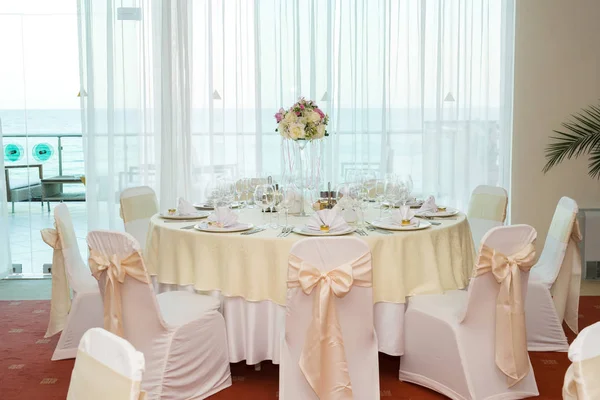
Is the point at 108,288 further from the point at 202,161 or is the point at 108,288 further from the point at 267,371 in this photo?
the point at 202,161

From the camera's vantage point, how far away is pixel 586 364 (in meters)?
1.62

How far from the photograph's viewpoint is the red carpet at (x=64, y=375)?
3793 mm

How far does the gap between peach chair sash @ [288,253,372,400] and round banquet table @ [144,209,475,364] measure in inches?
15.4

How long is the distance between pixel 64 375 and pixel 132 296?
3.46 feet

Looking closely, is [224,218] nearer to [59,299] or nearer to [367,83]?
[59,299]

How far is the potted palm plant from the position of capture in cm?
602

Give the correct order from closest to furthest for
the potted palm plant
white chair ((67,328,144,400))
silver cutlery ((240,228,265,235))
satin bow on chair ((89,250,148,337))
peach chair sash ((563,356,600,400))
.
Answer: white chair ((67,328,144,400)) < peach chair sash ((563,356,600,400)) < satin bow on chair ((89,250,148,337)) < silver cutlery ((240,228,265,235)) < the potted palm plant

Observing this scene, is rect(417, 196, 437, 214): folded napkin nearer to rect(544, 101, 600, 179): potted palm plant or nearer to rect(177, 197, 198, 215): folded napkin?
rect(177, 197, 198, 215): folded napkin

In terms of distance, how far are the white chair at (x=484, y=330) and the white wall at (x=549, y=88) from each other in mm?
3274

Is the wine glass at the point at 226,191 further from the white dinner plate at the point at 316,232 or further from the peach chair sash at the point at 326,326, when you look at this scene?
the peach chair sash at the point at 326,326

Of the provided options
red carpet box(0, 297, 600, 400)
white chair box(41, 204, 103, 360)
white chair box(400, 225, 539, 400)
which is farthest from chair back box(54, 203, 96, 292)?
white chair box(400, 225, 539, 400)

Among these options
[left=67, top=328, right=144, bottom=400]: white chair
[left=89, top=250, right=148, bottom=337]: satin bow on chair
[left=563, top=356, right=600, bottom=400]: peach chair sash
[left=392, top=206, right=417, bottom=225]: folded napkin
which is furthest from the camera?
[left=392, top=206, right=417, bottom=225]: folded napkin

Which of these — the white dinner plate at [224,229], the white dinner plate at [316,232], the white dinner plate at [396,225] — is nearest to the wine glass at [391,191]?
the white dinner plate at [396,225]

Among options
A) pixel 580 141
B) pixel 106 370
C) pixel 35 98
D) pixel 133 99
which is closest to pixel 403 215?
pixel 106 370
